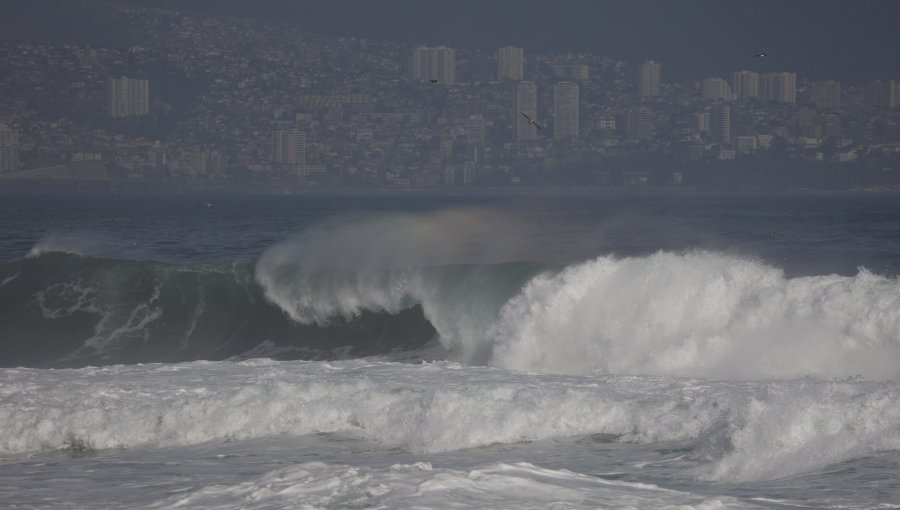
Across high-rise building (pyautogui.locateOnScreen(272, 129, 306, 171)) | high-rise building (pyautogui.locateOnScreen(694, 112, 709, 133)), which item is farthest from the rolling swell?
high-rise building (pyautogui.locateOnScreen(272, 129, 306, 171))

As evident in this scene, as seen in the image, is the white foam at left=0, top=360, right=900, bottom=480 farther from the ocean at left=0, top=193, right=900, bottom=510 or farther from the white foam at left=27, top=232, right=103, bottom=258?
the white foam at left=27, top=232, right=103, bottom=258

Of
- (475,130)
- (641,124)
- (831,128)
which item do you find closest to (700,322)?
(831,128)

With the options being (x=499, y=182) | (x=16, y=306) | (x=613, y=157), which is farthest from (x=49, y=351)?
(x=613, y=157)

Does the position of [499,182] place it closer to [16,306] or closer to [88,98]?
[88,98]

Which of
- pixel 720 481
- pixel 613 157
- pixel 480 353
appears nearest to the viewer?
pixel 720 481

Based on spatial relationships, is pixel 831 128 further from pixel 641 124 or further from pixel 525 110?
pixel 525 110

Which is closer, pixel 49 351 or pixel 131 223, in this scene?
pixel 49 351
